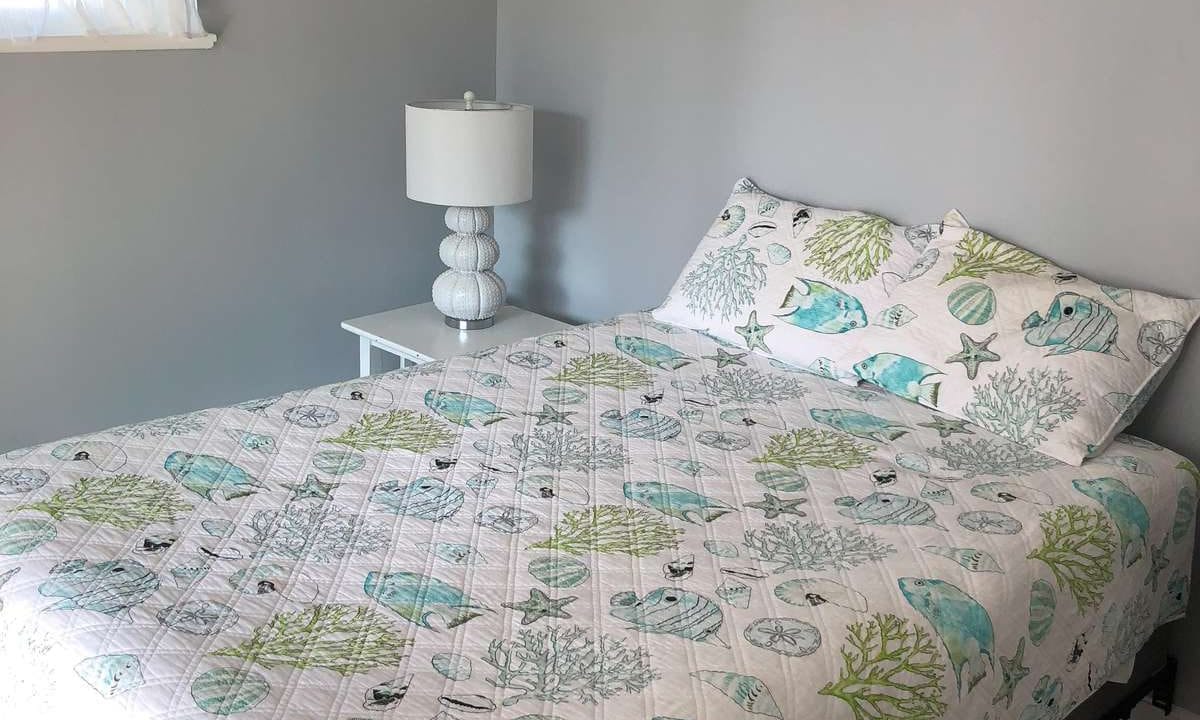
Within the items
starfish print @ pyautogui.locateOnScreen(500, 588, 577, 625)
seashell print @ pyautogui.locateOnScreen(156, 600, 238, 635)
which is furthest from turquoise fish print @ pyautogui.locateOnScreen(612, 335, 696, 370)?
seashell print @ pyautogui.locateOnScreen(156, 600, 238, 635)

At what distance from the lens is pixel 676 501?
1.88 meters

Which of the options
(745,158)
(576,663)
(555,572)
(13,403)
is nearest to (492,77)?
(745,158)

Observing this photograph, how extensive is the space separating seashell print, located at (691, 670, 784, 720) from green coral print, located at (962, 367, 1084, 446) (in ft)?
3.12

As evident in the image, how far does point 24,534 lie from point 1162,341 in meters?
1.96

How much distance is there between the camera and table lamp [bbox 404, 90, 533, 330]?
2818 mm

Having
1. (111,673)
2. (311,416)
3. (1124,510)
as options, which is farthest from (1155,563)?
(111,673)

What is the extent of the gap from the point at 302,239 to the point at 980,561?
2.07 meters

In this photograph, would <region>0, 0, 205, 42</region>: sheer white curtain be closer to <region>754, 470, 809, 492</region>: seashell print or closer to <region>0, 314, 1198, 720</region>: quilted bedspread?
<region>0, 314, 1198, 720</region>: quilted bedspread

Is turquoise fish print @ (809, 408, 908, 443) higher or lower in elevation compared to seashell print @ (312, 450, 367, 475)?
higher

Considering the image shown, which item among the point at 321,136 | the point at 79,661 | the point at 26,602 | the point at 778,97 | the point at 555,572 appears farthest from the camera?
the point at 321,136

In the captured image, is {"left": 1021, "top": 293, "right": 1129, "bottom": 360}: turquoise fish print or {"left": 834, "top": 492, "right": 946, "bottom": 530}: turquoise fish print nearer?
{"left": 834, "top": 492, "right": 946, "bottom": 530}: turquoise fish print

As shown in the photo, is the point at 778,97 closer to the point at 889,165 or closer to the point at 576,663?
the point at 889,165

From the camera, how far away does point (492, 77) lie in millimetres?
3438

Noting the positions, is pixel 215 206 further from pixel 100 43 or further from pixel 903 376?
pixel 903 376
